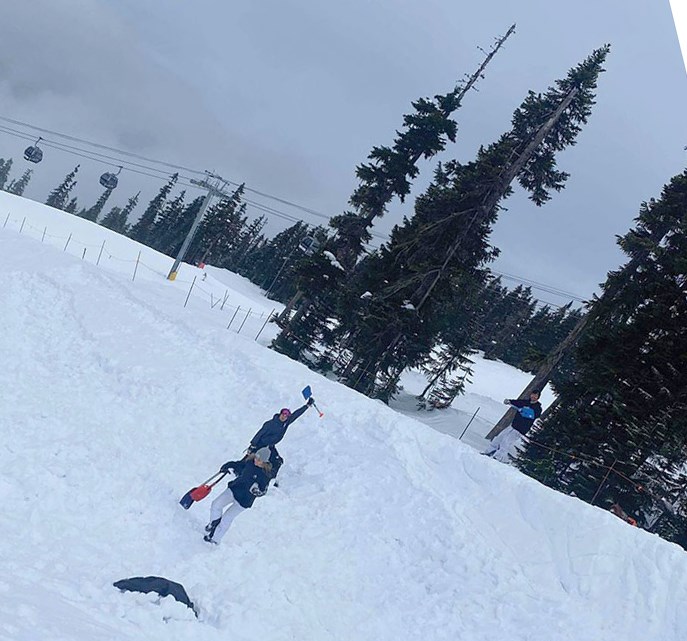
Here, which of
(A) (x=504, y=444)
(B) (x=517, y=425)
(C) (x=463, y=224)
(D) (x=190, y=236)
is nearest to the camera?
→ (B) (x=517, y=425)

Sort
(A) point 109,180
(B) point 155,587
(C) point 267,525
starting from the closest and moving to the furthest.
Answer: (B) point 155,587
(C) point 267,525
(A) point 109,180

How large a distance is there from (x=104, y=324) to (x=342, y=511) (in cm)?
1003

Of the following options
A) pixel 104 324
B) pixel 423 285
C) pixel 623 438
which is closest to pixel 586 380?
pixel 623 438

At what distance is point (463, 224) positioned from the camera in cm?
2220

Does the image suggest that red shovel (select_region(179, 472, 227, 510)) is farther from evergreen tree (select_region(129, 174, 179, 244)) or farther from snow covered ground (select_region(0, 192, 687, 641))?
evergreen tree (select_region(129, 174, 179, 244))

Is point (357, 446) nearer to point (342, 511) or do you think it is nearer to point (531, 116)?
point (342, 511)

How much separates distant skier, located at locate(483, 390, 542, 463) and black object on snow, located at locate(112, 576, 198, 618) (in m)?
9.50

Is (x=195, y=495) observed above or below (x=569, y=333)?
below

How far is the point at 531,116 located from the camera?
77.2ft

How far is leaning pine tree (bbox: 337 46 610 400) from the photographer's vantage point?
862 inches

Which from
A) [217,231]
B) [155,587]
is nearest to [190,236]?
[155,587]

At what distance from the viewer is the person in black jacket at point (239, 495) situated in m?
8.43

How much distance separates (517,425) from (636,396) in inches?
199

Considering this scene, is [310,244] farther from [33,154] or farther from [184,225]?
[184,225]
